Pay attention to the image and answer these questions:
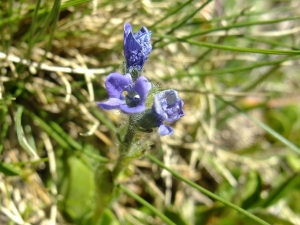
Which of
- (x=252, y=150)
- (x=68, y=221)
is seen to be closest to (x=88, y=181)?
(x=68, y=221)

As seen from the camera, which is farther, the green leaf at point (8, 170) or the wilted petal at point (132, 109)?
the green leaf at point (8, 170)

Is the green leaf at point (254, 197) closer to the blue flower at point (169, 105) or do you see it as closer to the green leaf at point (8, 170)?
the blue flower at point (169, 105)

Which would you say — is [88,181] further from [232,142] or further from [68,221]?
[232,142]

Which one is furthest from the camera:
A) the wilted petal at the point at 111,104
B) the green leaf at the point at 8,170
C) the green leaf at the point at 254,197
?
the green leaf at the point at 254,197

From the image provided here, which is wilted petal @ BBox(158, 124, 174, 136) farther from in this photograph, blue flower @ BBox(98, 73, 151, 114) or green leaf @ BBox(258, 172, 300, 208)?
green leaf @ BBox(258, 172, 300, 208)

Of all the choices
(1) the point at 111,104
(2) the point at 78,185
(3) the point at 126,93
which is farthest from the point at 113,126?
(1) the point at 111,104

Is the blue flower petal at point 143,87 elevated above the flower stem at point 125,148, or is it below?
above

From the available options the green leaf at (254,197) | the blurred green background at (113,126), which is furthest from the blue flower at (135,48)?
the green leaf at (254,197)

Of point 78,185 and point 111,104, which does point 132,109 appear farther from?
point 78,185
